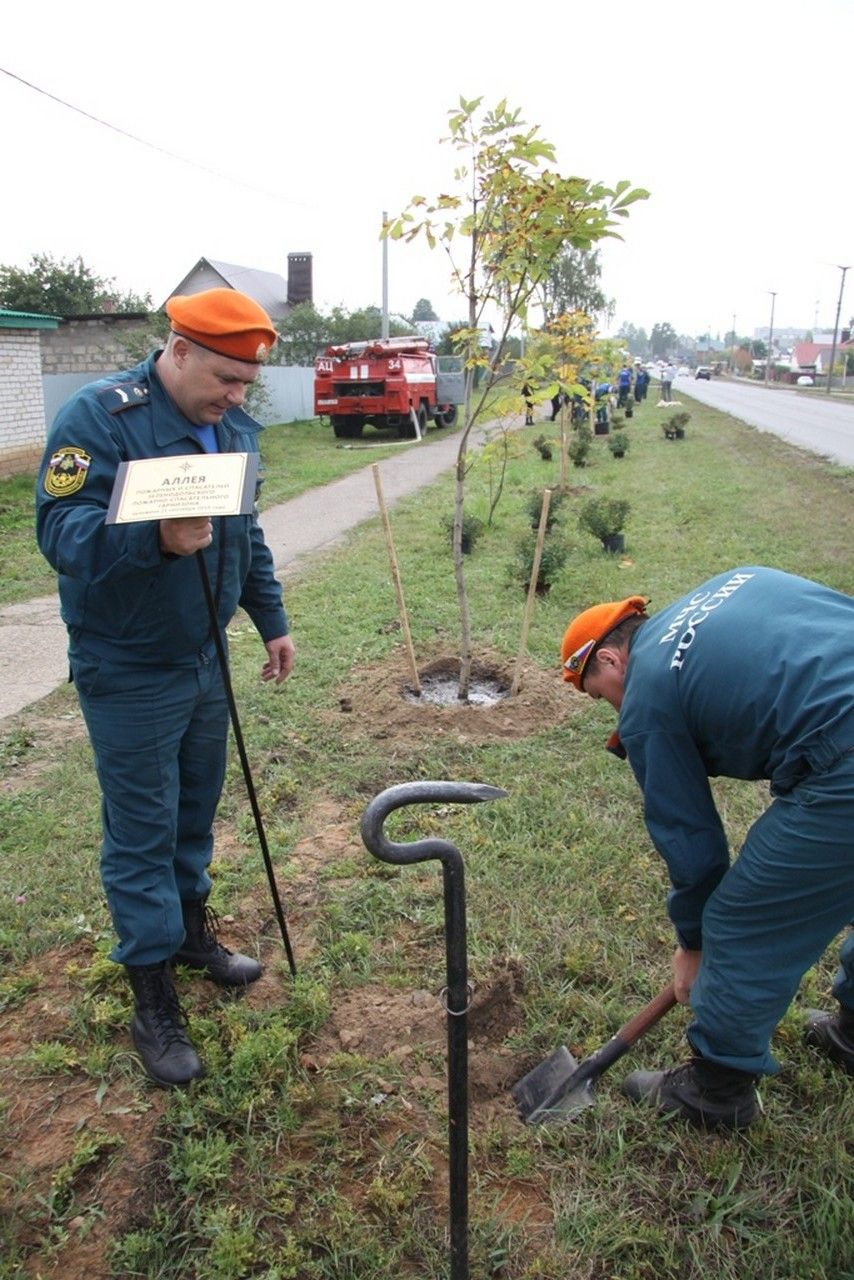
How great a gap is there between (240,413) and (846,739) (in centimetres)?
158

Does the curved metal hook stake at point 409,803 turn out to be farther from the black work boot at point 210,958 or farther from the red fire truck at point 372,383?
the red fire truck at point 372,383

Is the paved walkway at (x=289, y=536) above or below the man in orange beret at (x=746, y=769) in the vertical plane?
below

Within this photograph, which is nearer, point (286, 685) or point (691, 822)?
point (691, 822)

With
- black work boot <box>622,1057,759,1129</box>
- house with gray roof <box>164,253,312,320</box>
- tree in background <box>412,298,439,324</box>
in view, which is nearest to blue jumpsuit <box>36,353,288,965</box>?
black work boot <box>622,1057,759,1129</box>

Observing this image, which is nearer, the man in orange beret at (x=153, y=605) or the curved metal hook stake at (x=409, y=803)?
the curved metal hook stake at (x=409, y=803)

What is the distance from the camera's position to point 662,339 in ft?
432

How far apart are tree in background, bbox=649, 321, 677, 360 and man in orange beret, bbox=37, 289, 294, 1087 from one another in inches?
5451

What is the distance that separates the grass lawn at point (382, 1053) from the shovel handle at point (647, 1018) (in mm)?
139

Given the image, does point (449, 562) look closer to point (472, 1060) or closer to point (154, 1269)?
point (472, 1060)

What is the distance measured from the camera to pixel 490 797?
4.62 feet

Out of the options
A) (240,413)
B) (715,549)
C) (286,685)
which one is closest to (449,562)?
(715,549)

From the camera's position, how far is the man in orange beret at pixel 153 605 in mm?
1885

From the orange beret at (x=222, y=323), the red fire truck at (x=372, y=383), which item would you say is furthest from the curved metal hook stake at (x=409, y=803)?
the red fire truck at (x=372, y=383)

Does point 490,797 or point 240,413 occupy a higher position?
point 240,413
